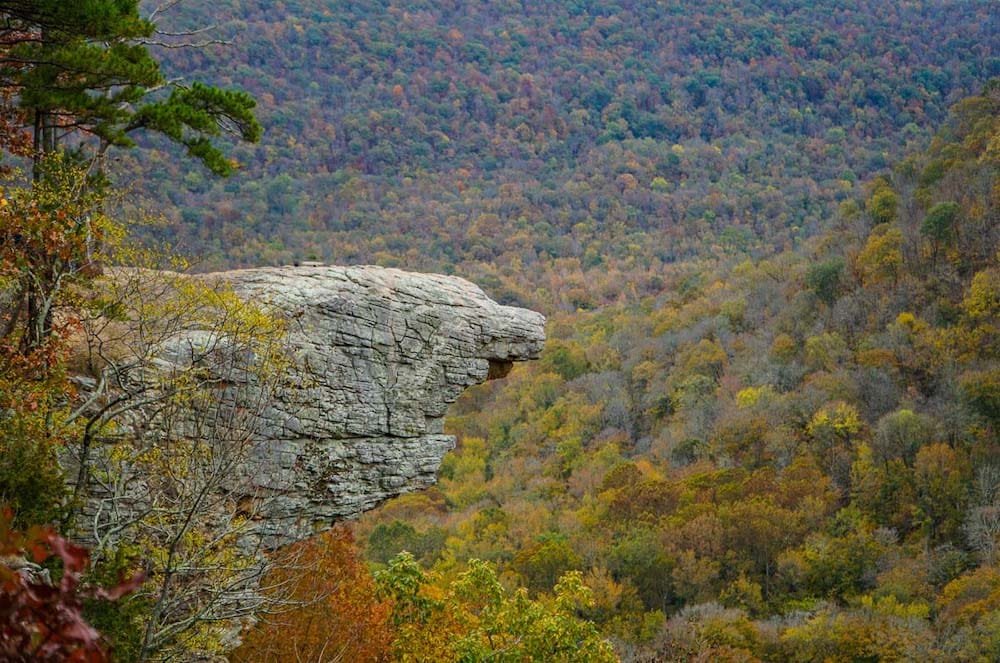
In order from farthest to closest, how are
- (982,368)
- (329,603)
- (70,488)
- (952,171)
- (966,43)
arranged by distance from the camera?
(966,43) → (952,171) → (982,368) → (329,603) → (70,488)

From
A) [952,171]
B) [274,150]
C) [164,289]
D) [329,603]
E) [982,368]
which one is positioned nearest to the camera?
[164,289]

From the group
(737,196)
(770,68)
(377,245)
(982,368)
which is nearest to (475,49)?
(770,68)

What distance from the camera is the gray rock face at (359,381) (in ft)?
41.1

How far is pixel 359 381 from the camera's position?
1326cm

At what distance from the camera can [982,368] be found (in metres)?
46.5

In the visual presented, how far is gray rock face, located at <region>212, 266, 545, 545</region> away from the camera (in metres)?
12.5

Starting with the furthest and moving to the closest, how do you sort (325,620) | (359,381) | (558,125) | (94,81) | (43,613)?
(558,125), (325,620), (359,381), (94,81), (43,613)

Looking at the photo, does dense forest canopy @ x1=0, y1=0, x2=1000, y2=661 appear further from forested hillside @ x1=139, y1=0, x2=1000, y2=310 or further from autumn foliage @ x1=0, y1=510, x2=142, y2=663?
forested hillside @ x1=139, y1=0, x2=1000, y2=310

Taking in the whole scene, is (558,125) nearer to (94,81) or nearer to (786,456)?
(786,456)

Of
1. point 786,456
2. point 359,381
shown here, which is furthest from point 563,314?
point 359,381

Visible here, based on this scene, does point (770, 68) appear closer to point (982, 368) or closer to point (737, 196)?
point (737, 196)

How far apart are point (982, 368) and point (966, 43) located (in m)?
114

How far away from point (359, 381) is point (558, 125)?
119m

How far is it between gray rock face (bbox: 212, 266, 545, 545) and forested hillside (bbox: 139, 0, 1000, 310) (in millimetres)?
54546
